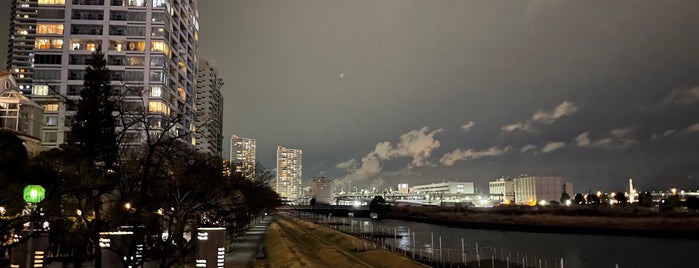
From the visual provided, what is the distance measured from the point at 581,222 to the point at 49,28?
113m

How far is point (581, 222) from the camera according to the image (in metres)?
Result: 115

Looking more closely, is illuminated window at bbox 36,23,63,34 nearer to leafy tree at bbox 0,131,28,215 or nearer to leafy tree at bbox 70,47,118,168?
leafy tree at bbox 70,47,118,168

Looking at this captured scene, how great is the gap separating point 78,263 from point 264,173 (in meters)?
57.5

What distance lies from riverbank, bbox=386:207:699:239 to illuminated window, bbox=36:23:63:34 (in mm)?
100798

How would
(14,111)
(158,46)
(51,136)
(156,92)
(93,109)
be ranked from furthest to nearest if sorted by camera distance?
(158,46)
(156,92)
(51,136)
(14,111)
(93,109)

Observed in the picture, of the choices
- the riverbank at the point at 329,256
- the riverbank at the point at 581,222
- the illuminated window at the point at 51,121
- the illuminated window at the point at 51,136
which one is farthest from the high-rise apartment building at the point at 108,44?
the riverbank at the point at 581,222

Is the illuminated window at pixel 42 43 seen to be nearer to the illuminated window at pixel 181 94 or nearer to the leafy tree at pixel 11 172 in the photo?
the illuminated window at pixel 181 94

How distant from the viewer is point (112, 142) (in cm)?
2175

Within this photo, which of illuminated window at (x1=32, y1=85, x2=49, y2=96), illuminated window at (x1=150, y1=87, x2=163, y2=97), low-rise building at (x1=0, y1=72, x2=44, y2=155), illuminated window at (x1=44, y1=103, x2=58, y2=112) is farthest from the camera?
illuminated window at (x1=150, y1=87, x2=163, y2=97)

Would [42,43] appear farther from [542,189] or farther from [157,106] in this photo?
[542,189]

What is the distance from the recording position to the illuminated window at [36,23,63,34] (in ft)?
302

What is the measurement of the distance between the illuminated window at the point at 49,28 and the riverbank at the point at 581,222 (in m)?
101

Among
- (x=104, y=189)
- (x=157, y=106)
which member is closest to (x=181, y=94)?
(x=157, y=106)

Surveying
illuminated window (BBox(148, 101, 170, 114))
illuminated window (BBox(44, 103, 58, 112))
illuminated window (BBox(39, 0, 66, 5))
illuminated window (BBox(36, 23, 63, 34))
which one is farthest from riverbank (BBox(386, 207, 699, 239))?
illuminated window (BBox(39, 0, 66, 5))
